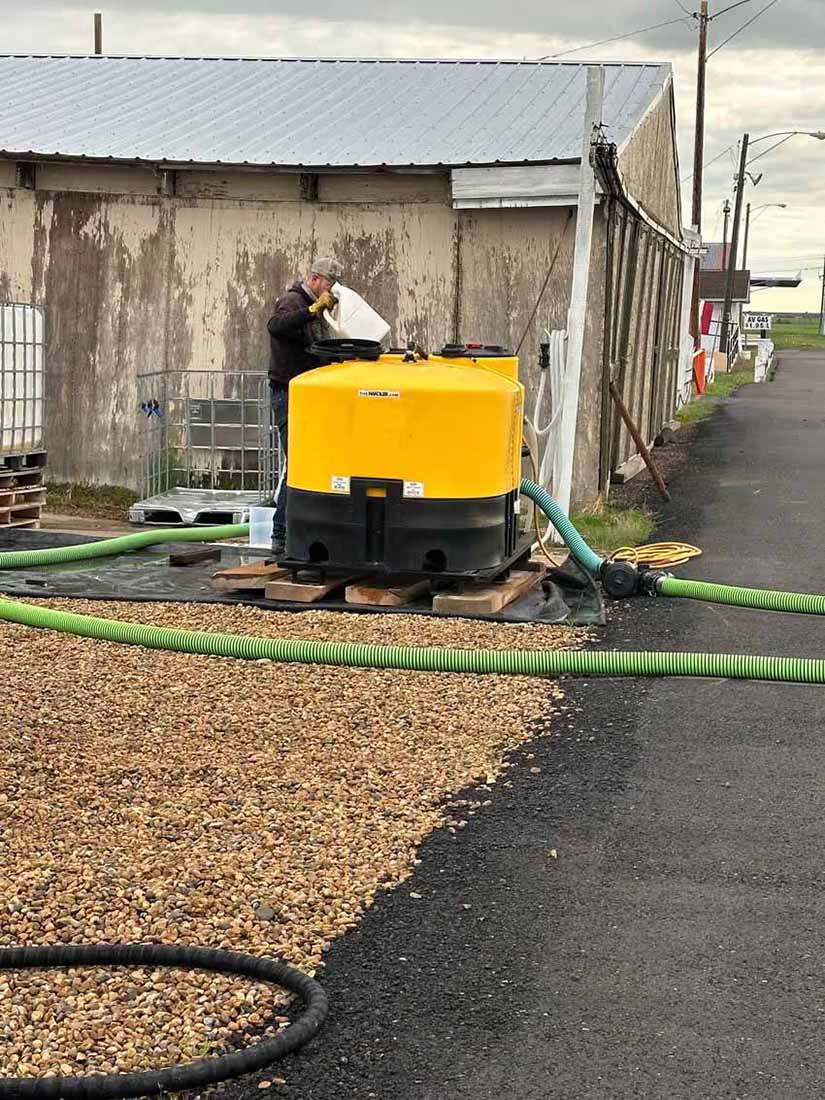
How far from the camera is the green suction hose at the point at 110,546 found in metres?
9.58

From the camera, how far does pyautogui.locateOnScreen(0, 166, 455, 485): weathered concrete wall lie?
42.0 ft

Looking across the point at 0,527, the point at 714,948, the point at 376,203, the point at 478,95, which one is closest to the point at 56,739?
the point at 714,948

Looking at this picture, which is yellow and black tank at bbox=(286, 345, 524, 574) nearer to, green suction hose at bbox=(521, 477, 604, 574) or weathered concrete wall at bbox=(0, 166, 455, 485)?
green suction hose at bbox=(521, 477, 604, 574)

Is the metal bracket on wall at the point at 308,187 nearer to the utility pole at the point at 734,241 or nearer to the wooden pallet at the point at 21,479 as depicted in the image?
the wooden pallet at the point at 21,479

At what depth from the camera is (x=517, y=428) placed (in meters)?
8.93

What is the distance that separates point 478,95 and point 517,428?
7660mm

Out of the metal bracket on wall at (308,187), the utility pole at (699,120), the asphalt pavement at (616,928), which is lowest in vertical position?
the asphalt pavement at (616,928)

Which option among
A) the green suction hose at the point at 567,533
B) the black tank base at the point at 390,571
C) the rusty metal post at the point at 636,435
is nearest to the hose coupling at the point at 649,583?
the green suction hose at the point at 567,533

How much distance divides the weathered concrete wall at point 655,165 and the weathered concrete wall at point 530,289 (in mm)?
933

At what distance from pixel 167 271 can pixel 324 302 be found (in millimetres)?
4068

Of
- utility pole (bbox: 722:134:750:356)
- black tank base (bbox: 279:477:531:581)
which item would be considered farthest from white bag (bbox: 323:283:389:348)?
utility pole (bbox: 722:134:750:356)

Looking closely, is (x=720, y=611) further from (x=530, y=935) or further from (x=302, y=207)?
(x=302, y=207)

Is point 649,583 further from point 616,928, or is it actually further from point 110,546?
point 616,928

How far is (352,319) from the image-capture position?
32.6 ft
